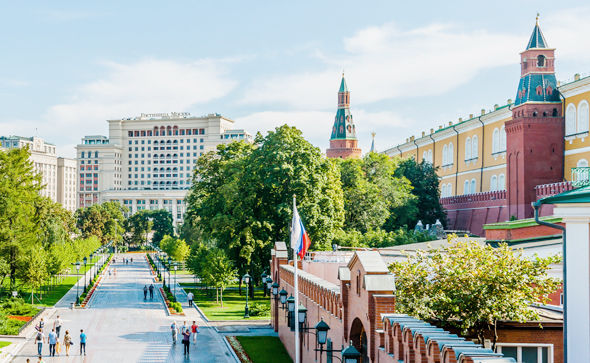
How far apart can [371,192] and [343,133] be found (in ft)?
154

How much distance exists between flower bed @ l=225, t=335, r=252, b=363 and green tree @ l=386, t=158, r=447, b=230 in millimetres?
36295

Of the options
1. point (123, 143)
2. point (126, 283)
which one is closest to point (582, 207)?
point (126, 283)

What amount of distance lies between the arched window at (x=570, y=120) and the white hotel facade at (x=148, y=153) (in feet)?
470

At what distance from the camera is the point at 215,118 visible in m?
192

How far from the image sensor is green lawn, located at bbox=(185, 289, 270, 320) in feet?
142

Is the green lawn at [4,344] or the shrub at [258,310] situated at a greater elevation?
the green lawn at [4,344]

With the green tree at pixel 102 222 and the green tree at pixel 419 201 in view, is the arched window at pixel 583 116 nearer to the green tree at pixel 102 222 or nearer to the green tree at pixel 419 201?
the green tree at pixel 419 201

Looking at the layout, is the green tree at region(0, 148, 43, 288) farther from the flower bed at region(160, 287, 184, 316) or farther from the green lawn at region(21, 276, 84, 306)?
the flower bed at region(160, 287, 184, 316)

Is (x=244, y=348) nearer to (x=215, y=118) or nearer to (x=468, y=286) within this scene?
(x=468, y=286)

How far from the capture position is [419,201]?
239ft

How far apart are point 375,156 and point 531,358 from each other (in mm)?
55650

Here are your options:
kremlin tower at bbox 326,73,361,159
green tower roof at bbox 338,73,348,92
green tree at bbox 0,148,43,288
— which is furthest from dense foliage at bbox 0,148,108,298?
green tower roof at bbox 338,73,348,92

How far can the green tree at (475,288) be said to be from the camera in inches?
629

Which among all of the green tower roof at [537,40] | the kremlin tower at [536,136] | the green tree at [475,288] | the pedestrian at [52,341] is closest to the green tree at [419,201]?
the kremlin tower at [536,136]
